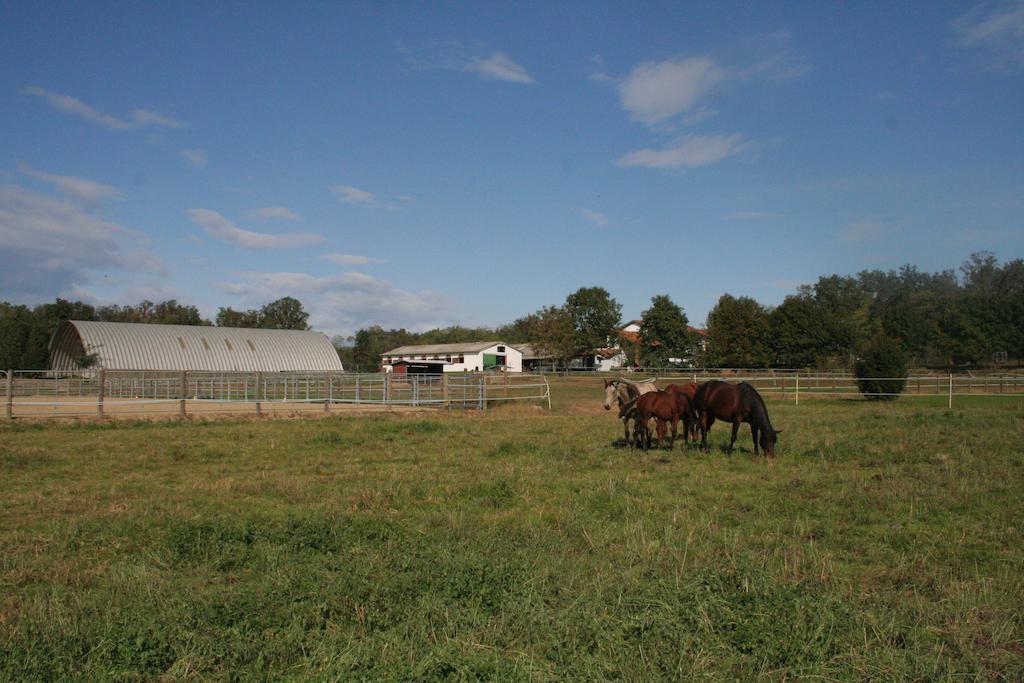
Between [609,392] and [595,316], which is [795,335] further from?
[609,392]

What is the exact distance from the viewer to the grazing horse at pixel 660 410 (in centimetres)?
1258

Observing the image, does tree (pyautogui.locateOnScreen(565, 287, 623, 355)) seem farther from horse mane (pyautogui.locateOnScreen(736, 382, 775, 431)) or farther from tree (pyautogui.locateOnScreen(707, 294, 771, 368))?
horse mane (pyautogui.locateOnScreen(736, 382, 775, 431))

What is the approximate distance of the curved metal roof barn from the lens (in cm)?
4625

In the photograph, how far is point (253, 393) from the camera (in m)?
32.2

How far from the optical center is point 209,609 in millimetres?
4230

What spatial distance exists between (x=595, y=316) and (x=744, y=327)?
23.5 m

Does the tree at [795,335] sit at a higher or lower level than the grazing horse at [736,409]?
higher

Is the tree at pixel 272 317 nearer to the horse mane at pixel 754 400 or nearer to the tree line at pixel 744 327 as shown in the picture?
the tree line at pixel 744 327

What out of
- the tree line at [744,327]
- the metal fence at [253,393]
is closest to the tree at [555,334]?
the tree line at [744,327]

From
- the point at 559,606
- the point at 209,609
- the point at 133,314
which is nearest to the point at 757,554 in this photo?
the point at 559,606

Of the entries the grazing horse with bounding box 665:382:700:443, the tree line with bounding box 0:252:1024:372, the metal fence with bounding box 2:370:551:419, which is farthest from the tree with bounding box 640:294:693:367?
the grazing horse with bounding box 665:382:700:443

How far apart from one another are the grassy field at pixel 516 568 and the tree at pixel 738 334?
2213 inches

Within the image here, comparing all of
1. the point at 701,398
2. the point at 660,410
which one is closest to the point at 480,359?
the point at 701,398

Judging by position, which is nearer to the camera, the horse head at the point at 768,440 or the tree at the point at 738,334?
the horse head at the point at 768,440
